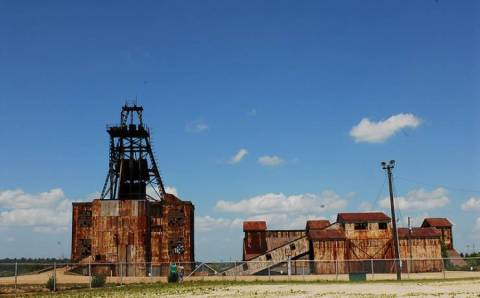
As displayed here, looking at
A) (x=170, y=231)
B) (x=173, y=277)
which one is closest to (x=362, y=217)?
(x=170, y=231)

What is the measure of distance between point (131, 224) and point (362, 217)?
2787 centimetres

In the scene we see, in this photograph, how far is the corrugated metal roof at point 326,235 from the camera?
61188 millimetres

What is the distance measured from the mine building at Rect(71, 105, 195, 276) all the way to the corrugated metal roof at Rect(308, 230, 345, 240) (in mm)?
14787

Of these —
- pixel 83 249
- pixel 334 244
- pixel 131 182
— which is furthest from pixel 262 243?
pixel 83 249

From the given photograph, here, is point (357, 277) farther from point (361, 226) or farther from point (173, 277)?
point (361, 226)

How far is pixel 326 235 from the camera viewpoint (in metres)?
61.8

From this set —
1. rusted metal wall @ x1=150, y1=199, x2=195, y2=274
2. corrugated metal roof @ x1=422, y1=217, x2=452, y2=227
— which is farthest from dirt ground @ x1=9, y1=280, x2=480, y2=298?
corrugated metal roof @ x1=422, y1=217, x2=452, y2=227

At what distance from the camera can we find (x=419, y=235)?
206 feet

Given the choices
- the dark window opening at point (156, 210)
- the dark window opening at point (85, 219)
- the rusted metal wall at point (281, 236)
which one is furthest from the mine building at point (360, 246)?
the dark window opening at point (85, 219)

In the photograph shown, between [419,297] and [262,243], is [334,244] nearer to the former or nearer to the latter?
[262,243]

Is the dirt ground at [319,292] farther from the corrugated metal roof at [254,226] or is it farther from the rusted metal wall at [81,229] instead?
the corrugated metal roof at [254,226]

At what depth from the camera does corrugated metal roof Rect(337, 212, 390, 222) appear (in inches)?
2483

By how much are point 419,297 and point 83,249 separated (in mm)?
47079

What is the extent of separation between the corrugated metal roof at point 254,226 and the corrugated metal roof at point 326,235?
1305 centimetres
